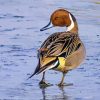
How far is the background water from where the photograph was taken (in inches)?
344

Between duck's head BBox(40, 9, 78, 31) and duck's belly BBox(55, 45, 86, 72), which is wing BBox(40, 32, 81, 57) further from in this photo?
duck's head BBox(40, 9, 78, 31)

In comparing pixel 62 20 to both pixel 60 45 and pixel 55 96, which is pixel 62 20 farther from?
pixel 55 96

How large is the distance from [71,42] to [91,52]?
1.46 metres

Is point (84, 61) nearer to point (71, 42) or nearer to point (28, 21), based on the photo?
point (71, 42)

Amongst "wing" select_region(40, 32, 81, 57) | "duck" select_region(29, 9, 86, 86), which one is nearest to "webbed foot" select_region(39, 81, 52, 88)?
"duck" select_region(29, 9, 86, 86)

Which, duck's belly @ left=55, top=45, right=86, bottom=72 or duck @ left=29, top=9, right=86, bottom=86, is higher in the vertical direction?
duck @ left=29, top=9, right=86, bottom=86

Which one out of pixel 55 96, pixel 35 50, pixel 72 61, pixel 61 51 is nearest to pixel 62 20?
pixel 72 61

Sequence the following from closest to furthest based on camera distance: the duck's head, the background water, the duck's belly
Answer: the background water → the duck's belly → the duck's head

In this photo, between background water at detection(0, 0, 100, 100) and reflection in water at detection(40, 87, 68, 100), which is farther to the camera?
background water at detection(0, 0, 100, 100)

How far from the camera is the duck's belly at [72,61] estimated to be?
9.31 m

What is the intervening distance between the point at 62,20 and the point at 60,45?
0.84m

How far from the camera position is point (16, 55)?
10.7 m

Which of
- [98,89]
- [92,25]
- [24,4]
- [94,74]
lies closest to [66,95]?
[98,89]

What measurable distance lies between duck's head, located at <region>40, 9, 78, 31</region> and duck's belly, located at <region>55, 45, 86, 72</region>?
20.9 inches
